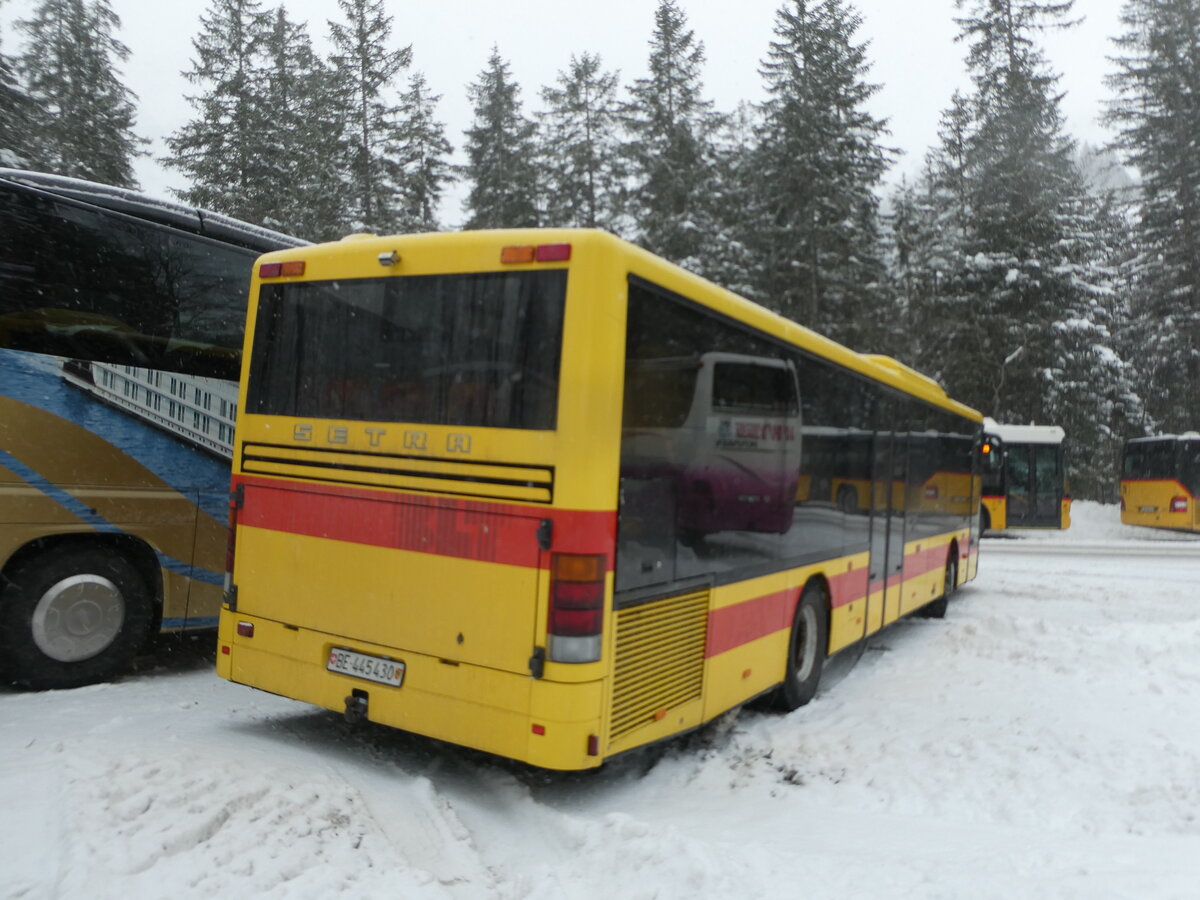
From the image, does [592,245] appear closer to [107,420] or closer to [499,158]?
[107,420]

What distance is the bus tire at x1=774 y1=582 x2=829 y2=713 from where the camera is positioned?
7.32m

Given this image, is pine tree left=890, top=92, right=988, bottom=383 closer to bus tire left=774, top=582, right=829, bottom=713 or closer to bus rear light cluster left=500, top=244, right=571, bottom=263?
bus tire left=774, top=582, right=829, bottom=713

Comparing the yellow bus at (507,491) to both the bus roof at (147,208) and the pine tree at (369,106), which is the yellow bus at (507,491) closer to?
the bus roof at (147,208)

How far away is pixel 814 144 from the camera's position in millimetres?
32219

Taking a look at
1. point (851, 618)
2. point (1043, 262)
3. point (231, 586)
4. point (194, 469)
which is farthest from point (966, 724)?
point (1043, 262)

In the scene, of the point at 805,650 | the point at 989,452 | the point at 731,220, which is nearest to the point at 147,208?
the point at 805,650

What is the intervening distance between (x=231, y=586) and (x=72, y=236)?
115 inches

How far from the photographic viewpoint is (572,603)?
472cm

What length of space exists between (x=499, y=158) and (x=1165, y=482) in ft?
89.3

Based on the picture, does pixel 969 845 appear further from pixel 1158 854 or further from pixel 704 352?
pixel 704 352

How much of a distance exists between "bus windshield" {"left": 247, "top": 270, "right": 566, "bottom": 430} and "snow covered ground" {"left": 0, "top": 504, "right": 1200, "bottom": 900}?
6.44 ft

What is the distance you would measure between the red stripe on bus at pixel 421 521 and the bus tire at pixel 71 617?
5.66 feet

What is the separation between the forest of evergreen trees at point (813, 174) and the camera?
32562 mm

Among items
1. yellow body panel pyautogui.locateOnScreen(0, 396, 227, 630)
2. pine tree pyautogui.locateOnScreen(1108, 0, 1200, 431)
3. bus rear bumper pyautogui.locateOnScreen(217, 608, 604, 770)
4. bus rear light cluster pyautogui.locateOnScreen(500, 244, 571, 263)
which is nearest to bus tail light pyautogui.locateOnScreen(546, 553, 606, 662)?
bus rear bumper pyautogui.locateOnScreen(217, 608, 604, 770)
